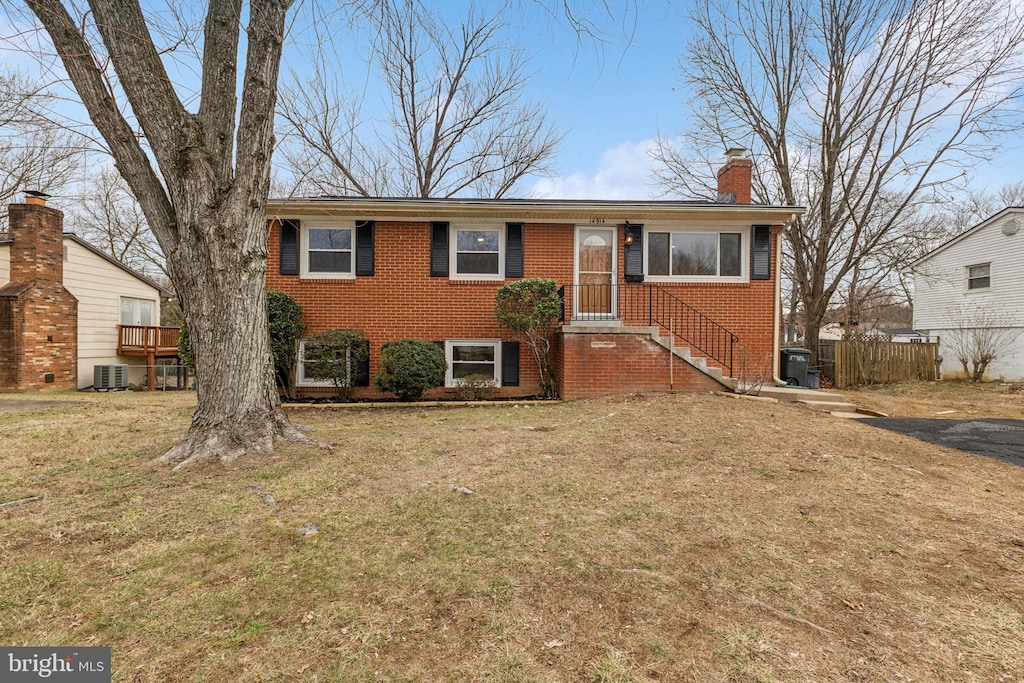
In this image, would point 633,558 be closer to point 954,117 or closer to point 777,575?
point 777,575

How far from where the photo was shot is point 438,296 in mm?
9812

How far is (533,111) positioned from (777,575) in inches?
750

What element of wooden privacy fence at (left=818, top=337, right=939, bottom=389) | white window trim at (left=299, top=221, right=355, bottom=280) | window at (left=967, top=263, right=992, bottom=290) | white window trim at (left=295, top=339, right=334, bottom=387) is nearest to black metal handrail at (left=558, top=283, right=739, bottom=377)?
white window trim at (left=299, top=221, right=355, bottom=280)

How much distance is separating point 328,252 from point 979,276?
69.3 ft

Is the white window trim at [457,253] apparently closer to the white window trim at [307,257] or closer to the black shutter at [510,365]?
the black shutter at [510,365]

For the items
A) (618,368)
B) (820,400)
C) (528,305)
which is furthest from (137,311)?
(820,400)

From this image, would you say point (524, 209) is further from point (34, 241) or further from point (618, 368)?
point (34, 241)

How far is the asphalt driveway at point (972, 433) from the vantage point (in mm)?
5445

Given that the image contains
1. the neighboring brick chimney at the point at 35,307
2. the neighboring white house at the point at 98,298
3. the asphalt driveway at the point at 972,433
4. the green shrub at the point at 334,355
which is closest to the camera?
the asphalt driveway at the point at 972,433

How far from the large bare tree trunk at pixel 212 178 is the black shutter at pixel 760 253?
30.5ft

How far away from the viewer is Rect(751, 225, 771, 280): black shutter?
9883 millimetres

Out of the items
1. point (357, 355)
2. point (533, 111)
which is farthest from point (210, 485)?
point (533, 111)

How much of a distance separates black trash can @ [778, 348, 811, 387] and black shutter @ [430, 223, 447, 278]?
26.6 feet

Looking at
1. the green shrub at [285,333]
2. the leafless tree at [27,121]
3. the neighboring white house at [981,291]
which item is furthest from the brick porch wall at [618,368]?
the neighboring white house at [981,291]
